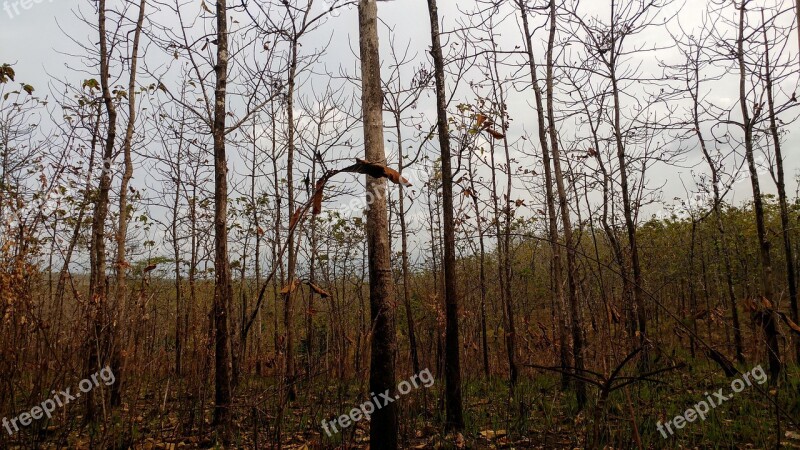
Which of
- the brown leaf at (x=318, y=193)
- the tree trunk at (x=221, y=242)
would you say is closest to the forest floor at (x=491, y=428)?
the tree trunk at (x=221, y=242)

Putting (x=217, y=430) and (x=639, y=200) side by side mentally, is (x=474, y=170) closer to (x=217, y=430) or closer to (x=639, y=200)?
(x=639, y=200)

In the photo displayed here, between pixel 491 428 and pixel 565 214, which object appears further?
pixel 565 214

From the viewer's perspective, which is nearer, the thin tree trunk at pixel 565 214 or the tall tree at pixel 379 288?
the tall tree at pixel 379 288

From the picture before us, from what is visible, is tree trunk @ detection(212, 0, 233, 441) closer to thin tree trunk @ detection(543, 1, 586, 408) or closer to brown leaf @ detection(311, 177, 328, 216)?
brown leaf @ detection(311, 177, 328, 216)

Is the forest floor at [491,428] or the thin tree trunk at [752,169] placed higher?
the thin tree trunk at [752,169]

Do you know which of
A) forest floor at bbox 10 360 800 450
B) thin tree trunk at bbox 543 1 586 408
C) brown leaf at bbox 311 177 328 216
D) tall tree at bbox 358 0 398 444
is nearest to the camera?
brown leaf at bbox 311 177 328 216

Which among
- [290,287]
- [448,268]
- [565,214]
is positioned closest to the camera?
[290,287]

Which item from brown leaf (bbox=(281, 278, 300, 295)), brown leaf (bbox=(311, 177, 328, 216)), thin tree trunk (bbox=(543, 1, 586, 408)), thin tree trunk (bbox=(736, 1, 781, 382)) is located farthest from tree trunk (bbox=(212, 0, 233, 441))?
thin tree trunk (bbox=(736, 1, 781, 382))

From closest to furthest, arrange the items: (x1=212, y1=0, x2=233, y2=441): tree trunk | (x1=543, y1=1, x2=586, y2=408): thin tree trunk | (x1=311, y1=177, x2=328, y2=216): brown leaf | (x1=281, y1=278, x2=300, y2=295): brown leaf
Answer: (x1=311, y1=177, x2=328, y2=216): brown leaf < (x1=281, y1=278, x2=300, y2=295): brown leaf < (x1=212, y1=0, x2=233, y2=441): tree trunk < (x1=543, y1=1, x2=586, y2=408): thin tree trunk

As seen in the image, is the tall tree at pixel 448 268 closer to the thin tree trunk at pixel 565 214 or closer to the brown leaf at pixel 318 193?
the thin tree trunk at pixel 565 214

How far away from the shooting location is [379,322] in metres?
3.62

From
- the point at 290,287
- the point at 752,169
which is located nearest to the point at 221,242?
Result: the point at 290,287

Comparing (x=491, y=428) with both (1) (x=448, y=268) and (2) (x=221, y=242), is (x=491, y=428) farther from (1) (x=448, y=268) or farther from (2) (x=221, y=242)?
(2) (x=221, y=242)

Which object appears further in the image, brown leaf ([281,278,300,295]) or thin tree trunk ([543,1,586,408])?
thin tree trunk ([543,1,586,408])
